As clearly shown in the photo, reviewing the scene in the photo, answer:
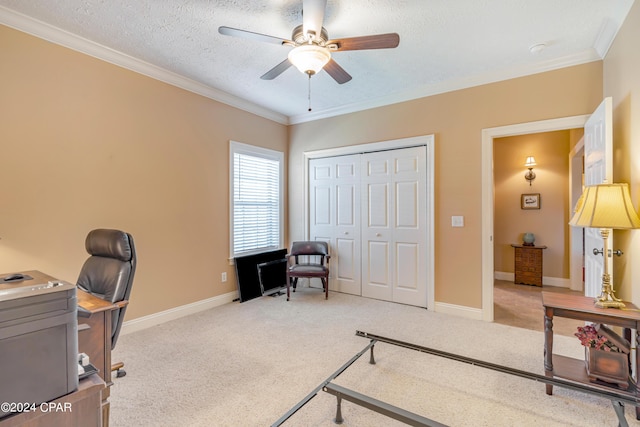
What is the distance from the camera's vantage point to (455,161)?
3570mm

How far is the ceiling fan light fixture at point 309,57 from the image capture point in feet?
6.85

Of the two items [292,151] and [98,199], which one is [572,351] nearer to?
[292,151]

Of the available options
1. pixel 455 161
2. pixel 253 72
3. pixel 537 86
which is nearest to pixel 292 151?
pixel 253 72

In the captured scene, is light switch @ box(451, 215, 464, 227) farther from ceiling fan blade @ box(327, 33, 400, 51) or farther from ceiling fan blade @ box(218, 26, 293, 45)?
ceiling fan blade @ box(218, 26, 293, 45)

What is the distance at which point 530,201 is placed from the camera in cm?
523

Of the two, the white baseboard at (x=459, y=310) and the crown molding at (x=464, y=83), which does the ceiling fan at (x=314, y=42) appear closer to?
the crown molding at (x=464, y=83)

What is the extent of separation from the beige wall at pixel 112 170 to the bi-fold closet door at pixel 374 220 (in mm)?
1494

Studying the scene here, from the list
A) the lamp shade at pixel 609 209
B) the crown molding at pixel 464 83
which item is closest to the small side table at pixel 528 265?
the crown molding at pixel 464 83

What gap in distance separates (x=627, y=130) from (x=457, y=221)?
1.65 metres

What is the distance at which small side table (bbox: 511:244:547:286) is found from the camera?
4961 mm

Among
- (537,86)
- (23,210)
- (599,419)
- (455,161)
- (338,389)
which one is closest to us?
(338,389)

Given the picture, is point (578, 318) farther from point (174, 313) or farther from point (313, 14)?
point (174, 313)

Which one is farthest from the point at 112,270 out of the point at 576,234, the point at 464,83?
the point at 576,234

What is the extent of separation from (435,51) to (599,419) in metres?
3.01
